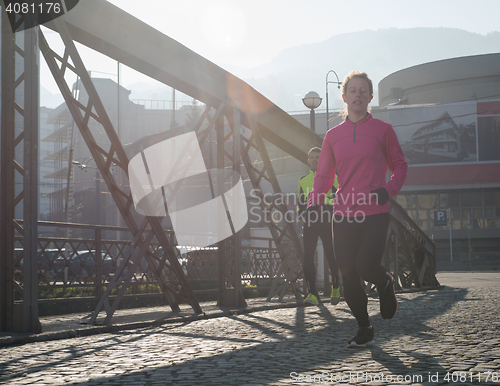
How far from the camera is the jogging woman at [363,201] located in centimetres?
400

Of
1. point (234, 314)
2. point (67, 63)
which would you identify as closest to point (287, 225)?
point (234, 314)

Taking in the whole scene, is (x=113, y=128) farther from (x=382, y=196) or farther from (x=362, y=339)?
(x=362, y=339)

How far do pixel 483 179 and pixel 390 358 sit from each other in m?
46.0

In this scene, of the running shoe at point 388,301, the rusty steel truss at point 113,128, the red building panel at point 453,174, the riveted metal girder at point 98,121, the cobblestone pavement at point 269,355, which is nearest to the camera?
the cobblestone pavement at point 269,355

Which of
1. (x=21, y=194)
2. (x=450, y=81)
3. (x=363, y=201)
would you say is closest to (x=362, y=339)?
(x=363, y=201)

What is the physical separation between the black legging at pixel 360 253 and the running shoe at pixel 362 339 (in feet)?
0.13

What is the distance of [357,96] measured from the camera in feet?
14.2

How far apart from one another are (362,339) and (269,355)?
2.29ft

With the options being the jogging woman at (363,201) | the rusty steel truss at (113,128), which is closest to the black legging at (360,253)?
the jogging woman at (363,201)

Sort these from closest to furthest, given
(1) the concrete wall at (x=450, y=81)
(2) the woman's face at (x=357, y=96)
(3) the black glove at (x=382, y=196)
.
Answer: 1. (3) the black glove at (x=382, y=196)
2. (2) the woman's face at (x=357, y=96)
3. (1) the concrete wall at (x=450, y=81)

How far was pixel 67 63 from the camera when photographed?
5.96 meters

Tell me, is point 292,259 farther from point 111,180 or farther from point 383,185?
point 383,185

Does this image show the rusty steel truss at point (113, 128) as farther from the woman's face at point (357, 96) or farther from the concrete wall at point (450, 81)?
the concrete wall at point (450, 81)

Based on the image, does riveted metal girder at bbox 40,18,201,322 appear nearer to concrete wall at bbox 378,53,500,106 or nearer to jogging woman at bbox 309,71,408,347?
jogging woman at bbox 309,71,408,347
